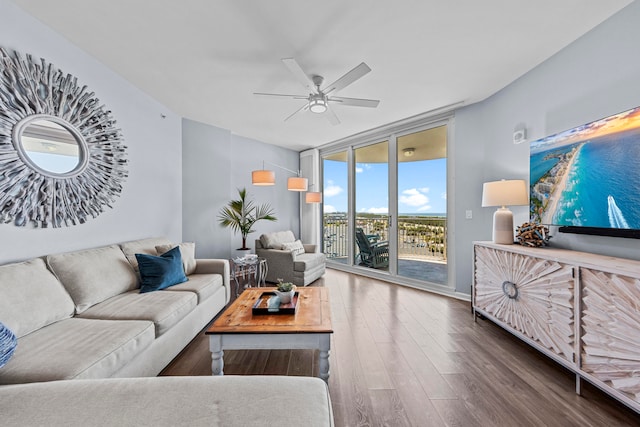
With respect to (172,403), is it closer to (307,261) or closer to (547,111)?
(307,261)

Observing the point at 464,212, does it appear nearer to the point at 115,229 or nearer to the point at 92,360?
the point at 92,360

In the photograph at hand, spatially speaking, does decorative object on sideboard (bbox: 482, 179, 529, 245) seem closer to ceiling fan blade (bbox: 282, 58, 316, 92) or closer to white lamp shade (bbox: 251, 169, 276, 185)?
ceiling fan blade (bbox: 282, 58, 316, 92)

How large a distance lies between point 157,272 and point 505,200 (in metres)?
3.43

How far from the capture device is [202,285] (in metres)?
2.47

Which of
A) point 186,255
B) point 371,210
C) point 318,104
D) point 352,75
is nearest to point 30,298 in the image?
point 186,255

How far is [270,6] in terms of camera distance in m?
1.76

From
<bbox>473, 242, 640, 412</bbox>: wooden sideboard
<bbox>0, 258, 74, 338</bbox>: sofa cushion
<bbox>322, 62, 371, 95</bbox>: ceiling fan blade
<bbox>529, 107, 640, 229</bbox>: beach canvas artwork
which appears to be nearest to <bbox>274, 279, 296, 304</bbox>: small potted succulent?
<bbox>0, 258, 74, 338</bbox>: sofa cushion

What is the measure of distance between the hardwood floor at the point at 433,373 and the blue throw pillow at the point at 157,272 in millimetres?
616

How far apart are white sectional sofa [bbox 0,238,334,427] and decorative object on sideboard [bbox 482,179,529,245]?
2.41 m

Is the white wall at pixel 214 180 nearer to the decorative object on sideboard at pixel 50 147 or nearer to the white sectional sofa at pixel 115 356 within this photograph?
the white sectional sofa at pixel 115 356

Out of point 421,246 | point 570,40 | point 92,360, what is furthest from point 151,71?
point 421,246

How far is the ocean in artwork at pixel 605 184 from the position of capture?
165cm

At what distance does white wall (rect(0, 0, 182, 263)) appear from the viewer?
185cm

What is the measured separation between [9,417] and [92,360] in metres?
0.52
